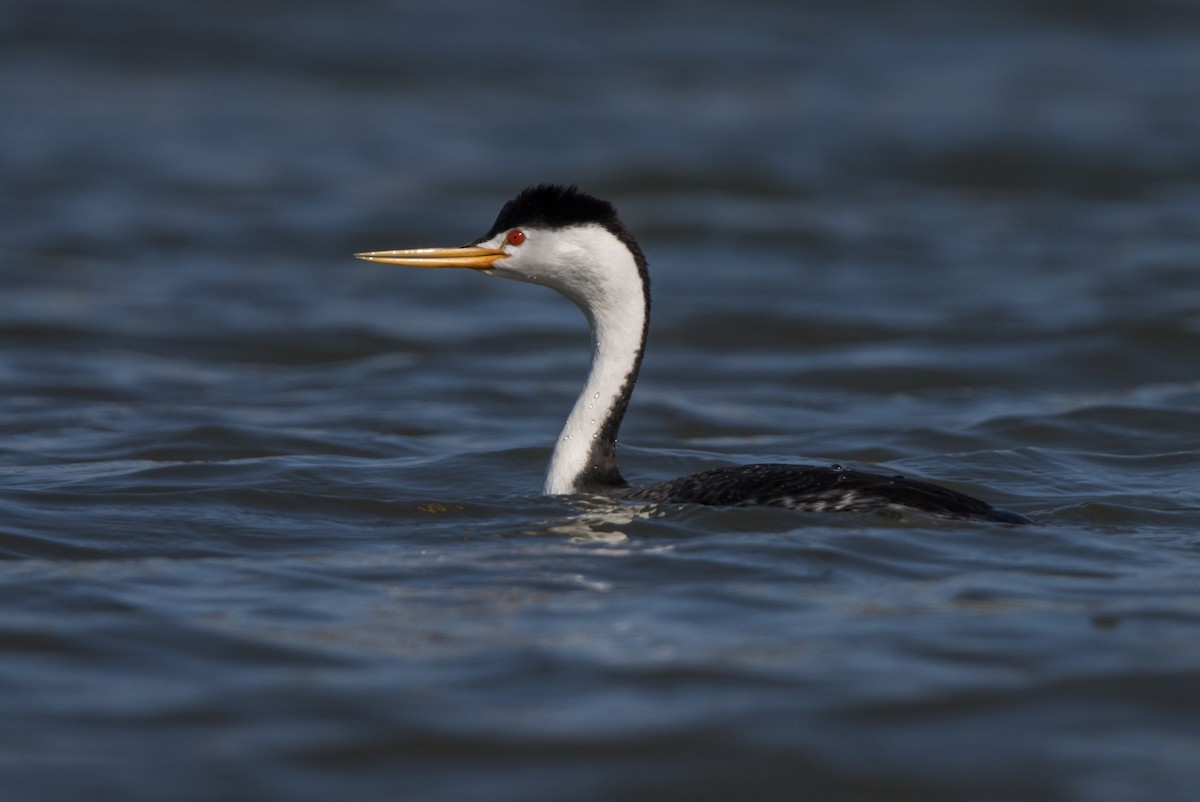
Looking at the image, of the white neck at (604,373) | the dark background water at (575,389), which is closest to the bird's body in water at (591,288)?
the white neck at (604,373)

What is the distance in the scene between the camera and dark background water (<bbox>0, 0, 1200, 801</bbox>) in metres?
5.09

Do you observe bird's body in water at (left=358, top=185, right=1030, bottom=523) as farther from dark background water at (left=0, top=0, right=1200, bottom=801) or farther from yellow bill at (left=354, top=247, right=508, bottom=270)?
dark background water at (left=0, top=0, right=1200, bottom=801)

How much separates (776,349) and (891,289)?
2134 millimetres

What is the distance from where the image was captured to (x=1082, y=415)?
10.6 meters

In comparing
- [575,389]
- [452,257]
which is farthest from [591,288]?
[575,389]

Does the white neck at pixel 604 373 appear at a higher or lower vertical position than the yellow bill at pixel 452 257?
lower

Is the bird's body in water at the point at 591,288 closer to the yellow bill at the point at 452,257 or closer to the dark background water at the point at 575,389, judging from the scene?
the yellow bill at the point at 452,257

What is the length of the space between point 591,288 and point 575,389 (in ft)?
12.4

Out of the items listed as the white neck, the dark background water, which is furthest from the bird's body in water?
the dark background water

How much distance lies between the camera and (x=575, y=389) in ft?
38.4

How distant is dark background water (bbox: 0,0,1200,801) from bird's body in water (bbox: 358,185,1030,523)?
0.38 metres

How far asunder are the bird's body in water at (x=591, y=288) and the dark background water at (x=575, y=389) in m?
0.38

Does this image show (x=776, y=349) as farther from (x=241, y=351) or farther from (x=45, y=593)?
(x=45, y=593)

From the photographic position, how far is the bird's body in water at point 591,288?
7.78 m
